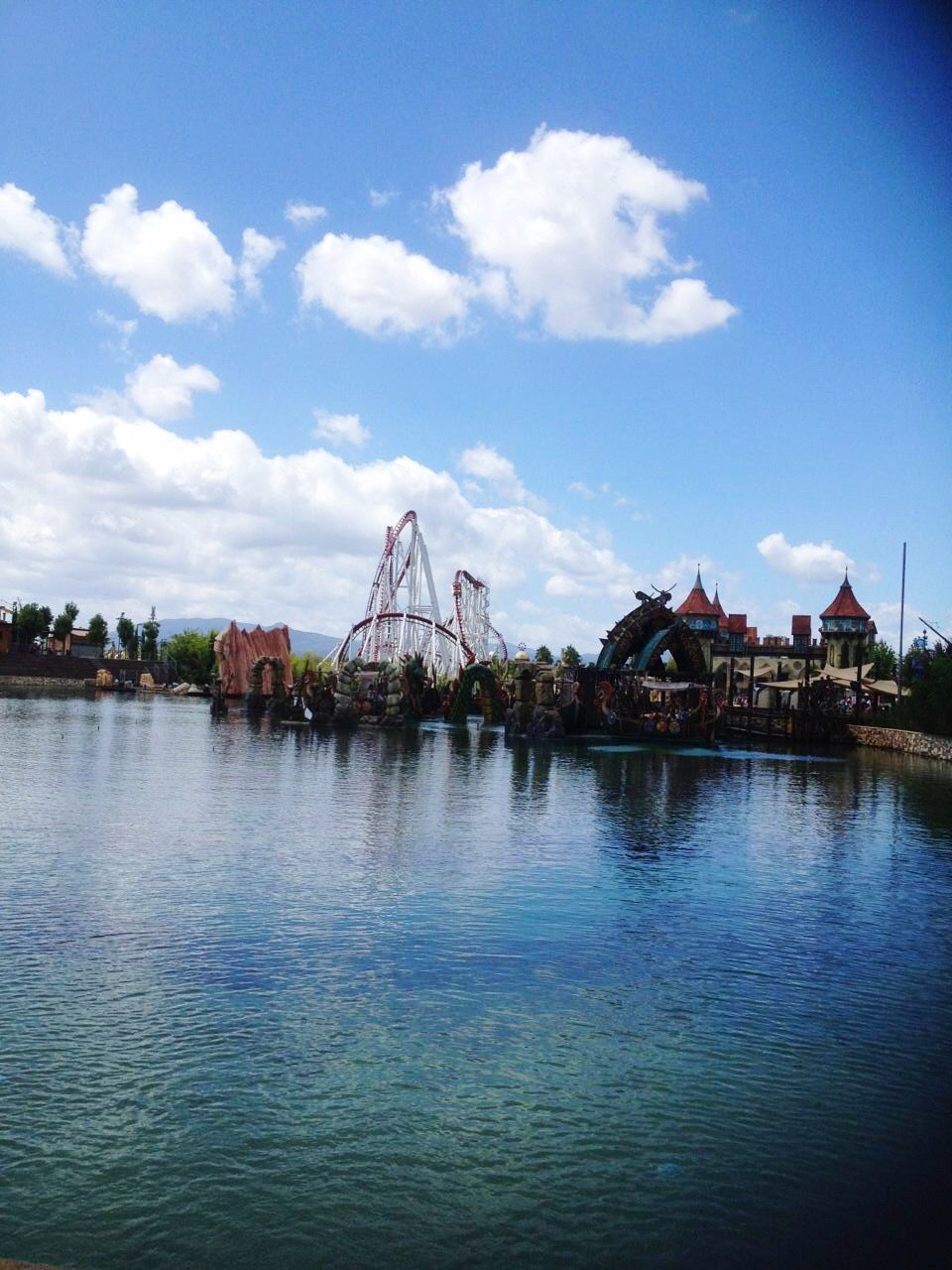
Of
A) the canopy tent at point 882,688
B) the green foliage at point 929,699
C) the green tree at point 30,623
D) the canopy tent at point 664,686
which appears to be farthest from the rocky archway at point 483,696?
the green tree at point 30,623

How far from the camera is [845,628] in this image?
91.1 meters

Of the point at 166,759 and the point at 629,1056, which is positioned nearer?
the point at 629,1056

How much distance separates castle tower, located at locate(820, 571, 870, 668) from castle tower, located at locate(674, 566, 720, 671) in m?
10.4

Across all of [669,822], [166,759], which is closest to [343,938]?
[669,822]

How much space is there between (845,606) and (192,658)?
61.8m

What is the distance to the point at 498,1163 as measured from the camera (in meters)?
6.43

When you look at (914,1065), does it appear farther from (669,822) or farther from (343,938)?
(669,822)

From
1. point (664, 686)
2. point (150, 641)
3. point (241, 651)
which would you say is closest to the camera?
point (664, 686)

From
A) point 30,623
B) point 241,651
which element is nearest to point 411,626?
point 241,651

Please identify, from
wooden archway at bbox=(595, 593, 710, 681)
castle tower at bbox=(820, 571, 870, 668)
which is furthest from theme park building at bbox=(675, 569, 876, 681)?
wooden archway at bbox=(595, 593, 710, 681)

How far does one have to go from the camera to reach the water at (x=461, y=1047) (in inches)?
230

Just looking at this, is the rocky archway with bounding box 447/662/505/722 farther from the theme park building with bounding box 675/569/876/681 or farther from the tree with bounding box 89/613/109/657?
the tree with bounding box 89/613/109/657

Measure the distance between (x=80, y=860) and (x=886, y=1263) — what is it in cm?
1099

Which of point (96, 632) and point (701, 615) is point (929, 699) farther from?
point (96, 632)
